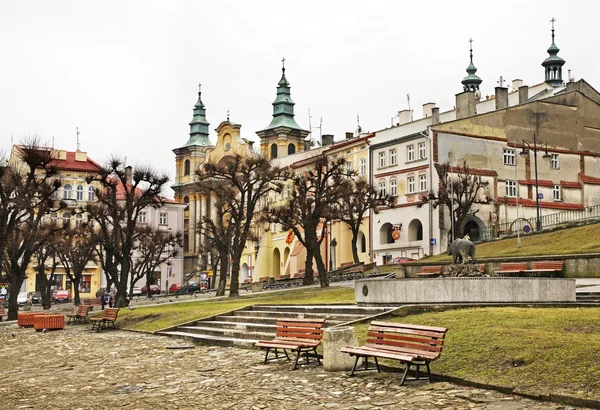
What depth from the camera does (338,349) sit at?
45.5 ft

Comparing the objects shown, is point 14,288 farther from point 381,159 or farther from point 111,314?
point 381,159

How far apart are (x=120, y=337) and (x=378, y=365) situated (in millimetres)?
13900

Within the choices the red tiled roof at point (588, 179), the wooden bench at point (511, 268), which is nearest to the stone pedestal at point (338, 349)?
the wooden bench at point (511, 268)

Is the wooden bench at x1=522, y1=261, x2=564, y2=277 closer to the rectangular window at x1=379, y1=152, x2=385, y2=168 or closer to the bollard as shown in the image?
the bollard

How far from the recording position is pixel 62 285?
278 ft

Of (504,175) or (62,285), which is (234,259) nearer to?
(504,175)

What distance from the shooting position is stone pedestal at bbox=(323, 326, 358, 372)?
45.5 feet

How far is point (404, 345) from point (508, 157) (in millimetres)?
50816

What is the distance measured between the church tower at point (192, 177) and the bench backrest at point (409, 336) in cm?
8767

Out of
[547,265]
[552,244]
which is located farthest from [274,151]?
[547,265]

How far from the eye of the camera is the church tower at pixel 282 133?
97.7m

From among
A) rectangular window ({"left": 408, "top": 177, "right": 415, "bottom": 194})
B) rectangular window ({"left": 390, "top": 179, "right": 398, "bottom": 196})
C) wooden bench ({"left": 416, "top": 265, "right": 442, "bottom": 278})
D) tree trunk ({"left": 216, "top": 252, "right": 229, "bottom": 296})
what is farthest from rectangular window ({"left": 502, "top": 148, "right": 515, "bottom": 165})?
wooden bench ({"left": 416, "top": 265, "right": 442, "bottom": 278})

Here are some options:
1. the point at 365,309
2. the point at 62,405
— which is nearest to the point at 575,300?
the point at 365,309

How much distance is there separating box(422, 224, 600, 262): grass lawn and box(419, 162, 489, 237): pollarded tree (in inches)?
288
